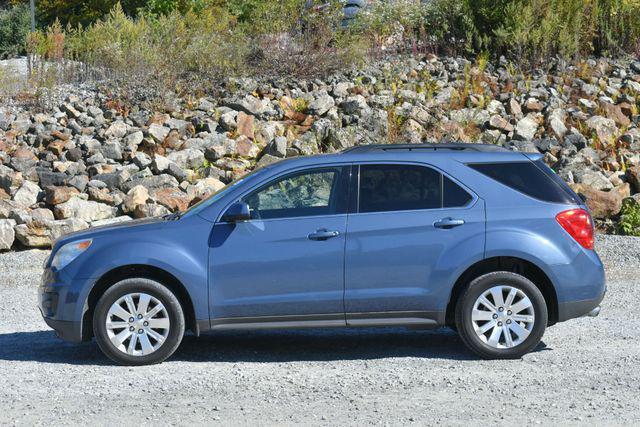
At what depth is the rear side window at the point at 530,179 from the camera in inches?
319

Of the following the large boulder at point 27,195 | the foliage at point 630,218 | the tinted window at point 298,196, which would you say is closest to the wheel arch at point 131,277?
the tinted window at point 298,196

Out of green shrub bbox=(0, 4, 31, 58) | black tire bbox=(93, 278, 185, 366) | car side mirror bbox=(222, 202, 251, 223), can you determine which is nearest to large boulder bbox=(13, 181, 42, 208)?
black tire bbox=(93, 278, 185, 366)

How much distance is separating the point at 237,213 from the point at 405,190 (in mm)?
1296

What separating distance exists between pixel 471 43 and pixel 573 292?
11976 mm

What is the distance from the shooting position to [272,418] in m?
6.36

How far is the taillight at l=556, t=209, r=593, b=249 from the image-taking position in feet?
26.2

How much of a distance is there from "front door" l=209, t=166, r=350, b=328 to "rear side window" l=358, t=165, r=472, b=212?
29 centimetres

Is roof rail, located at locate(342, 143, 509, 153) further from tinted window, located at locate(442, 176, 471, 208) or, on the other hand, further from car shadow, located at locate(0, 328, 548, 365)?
car shadow, located at locate(0, 328, 548, 365)

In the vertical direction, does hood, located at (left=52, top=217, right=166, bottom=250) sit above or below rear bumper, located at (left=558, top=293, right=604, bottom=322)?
above

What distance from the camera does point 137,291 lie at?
7.86m

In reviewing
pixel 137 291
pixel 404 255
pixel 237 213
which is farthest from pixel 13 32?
pixel 404 255

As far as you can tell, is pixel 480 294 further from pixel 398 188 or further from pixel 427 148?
pixel 427 148

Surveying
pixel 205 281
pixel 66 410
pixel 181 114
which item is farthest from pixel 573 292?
pixel 181 114

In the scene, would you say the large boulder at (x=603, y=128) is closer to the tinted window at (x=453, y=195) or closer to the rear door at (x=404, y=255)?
the tinted window at (x=453, y=195)
